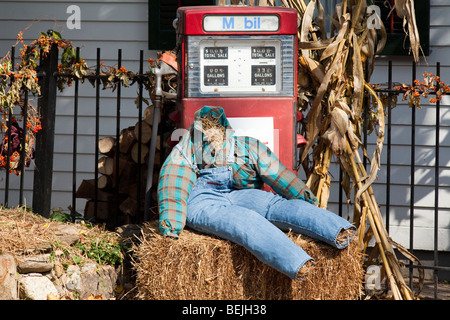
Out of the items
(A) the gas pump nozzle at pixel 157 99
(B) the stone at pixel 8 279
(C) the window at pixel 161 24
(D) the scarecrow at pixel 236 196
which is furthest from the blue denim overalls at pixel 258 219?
(C) the window at pixel 161 24

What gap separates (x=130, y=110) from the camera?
777 centimetres

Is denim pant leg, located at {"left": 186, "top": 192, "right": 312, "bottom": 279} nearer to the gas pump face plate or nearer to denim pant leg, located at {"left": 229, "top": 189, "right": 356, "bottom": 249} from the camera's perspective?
denim pant leg, located at {"left": 229, "top": 189, "right": 356, "bottom": 249}

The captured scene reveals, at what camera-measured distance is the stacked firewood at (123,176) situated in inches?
243

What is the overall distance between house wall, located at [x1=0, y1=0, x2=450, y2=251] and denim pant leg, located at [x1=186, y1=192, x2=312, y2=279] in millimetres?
3187

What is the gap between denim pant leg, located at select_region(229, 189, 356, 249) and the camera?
430cm

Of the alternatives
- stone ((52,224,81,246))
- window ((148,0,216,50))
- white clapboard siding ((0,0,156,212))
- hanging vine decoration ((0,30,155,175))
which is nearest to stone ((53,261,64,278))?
stone ((52,224,81,246))

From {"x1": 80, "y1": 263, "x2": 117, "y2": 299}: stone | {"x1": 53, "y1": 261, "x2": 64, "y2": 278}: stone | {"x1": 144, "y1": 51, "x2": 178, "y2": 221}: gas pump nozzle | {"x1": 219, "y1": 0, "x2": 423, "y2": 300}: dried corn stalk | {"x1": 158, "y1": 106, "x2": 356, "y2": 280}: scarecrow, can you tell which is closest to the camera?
{"x1": 158, "y1": 106, "x2": 356, "y2": 280}: scarecrow

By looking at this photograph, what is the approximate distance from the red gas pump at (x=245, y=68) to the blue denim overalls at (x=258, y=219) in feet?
1.23

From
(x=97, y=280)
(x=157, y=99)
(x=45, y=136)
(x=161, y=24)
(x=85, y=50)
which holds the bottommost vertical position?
(x=97, y=280)

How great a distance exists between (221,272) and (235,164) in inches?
31.4

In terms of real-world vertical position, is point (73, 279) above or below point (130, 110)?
below

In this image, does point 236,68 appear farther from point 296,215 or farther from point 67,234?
point 67,234

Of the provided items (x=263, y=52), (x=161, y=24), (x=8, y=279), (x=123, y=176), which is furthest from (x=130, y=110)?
(x=8, y=279)

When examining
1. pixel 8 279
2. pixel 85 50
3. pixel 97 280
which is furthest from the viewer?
pixel 85 50
